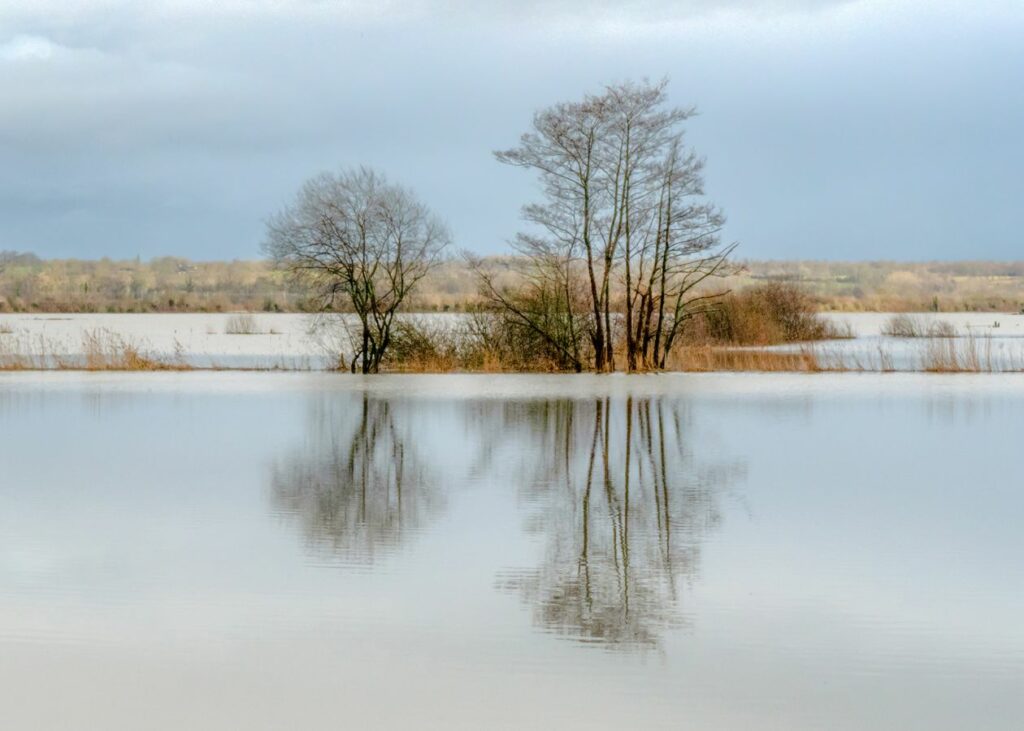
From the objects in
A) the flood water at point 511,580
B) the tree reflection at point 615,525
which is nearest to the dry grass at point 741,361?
the tree reflection at point 615,525

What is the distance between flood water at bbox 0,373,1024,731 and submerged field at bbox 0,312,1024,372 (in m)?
11.4

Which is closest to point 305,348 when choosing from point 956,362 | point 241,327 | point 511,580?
point 241,327

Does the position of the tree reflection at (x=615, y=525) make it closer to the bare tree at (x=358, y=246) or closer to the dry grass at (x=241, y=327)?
the bare tree at (x=358, y=246)

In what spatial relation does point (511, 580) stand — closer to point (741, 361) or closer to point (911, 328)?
Answer: point (741, 361)

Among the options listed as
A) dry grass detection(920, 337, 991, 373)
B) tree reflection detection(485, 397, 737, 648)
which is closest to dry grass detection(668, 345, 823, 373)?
dry grass detection(920, 337, 991, 373)

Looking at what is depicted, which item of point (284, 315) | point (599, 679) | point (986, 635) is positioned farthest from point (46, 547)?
point (284, 315)

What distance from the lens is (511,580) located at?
6.12m

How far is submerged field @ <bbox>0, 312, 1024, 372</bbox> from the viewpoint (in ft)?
79.4

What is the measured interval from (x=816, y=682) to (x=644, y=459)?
6.43 meters

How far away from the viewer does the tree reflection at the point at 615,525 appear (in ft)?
Answer: 17.9

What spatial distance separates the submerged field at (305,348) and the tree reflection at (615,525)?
11089 millimetres

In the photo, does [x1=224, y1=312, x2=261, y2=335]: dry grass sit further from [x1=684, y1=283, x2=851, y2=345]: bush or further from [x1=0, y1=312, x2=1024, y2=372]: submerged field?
[x1=684, y1=283, x2=851, y2=345]: bush

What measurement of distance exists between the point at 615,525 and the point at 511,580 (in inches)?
64.8

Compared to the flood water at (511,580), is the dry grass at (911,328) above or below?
above
